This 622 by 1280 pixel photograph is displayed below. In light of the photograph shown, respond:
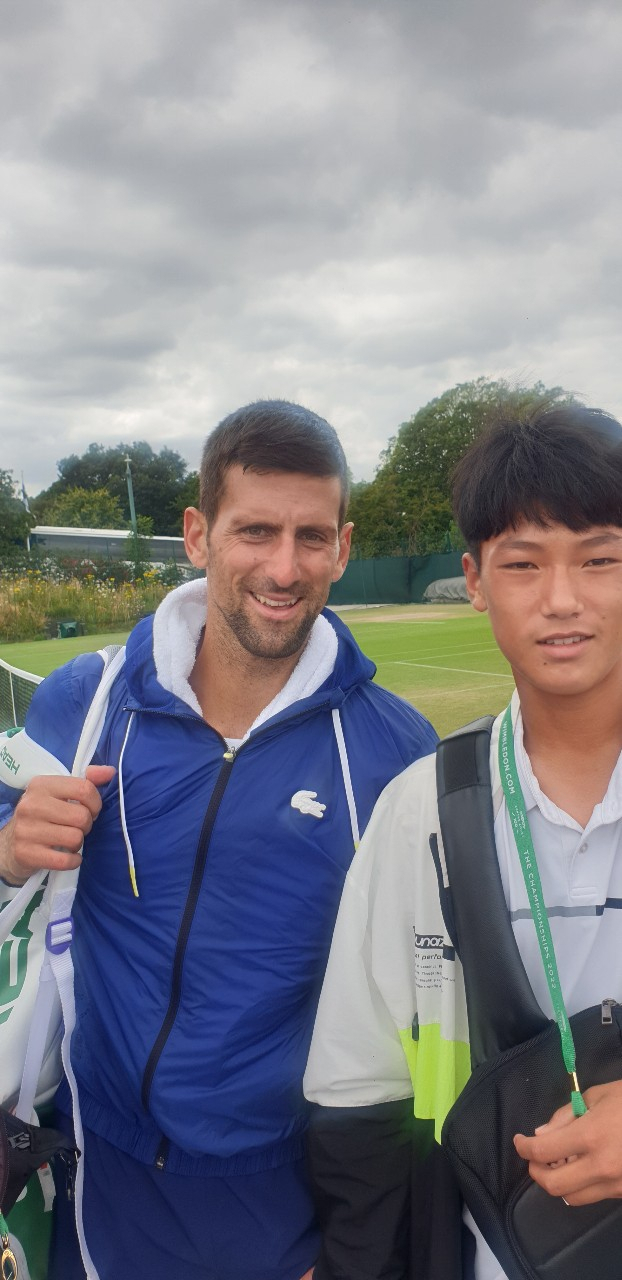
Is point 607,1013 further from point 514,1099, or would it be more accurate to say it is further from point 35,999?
point 35,999

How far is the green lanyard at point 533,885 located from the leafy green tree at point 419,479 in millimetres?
40859

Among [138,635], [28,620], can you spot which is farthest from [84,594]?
[138,635]

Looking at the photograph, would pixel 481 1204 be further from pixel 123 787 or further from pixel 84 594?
pixel 84 594

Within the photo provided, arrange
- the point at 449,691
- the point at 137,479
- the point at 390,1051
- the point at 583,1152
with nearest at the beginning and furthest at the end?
the point at 583,1152 < the point at 390,1051 < the point at 449,691 < the point at 137,479

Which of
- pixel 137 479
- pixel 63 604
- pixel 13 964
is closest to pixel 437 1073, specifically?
pixel 13 964

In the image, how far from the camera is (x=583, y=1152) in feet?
3.89

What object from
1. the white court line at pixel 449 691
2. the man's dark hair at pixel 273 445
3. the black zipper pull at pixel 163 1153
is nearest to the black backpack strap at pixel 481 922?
the black zipper pull at pixel 163 1153

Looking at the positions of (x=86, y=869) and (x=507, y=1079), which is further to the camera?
(x=86, y=869)

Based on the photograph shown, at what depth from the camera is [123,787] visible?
194 cm

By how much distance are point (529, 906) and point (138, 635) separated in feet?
3.69

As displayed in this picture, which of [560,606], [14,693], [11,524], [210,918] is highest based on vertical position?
[11,524]

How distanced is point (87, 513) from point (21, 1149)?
58562mm

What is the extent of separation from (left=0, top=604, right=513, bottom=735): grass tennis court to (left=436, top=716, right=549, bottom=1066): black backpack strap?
8388 millimetres

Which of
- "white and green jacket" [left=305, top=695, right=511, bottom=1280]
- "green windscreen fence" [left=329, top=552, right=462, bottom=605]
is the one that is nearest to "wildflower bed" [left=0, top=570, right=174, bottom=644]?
"green windscreen fence" [left=329, top=552, right=462, bottom=605]
